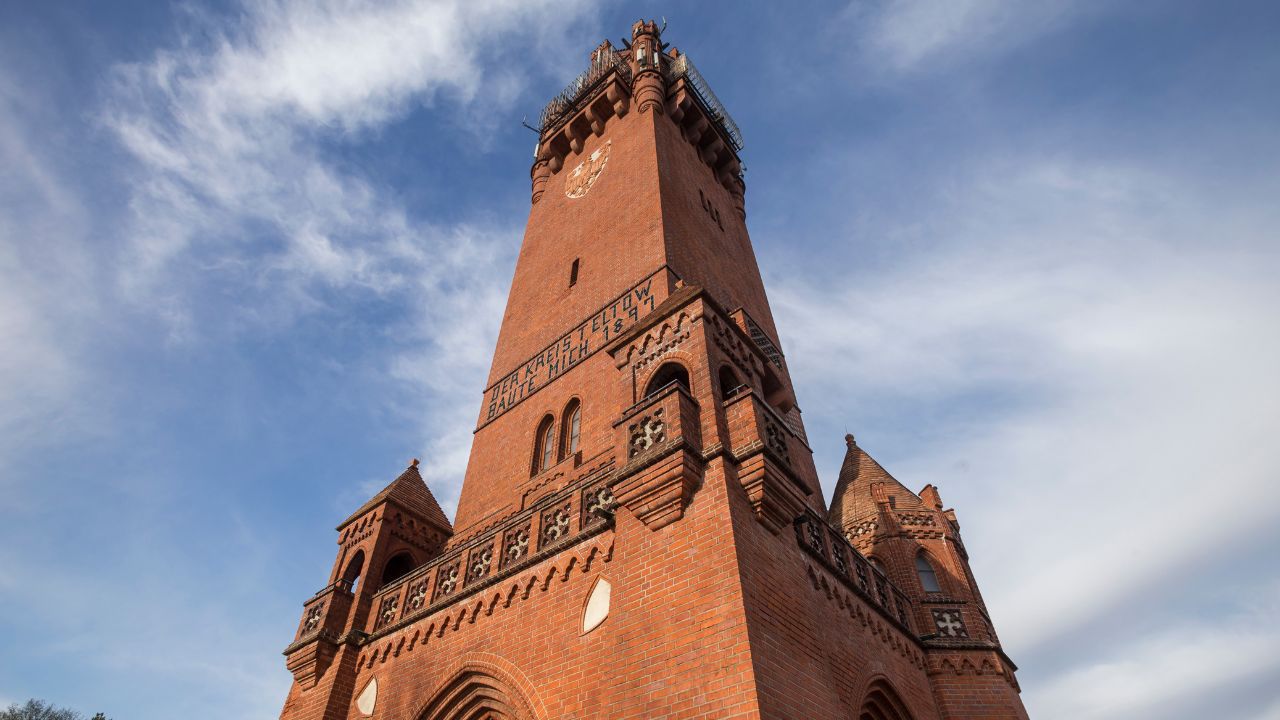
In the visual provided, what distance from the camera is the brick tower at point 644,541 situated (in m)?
7.60

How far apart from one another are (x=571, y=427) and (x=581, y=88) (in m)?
13.2

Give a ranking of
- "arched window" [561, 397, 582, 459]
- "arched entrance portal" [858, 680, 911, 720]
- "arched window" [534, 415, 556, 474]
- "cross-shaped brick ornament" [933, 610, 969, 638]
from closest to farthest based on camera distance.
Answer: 1. "arched entrance portal" [858, 680, 911, 720]
2. "cross-shaped brick ornament" [933, 610, 969, 638]
3. "arched window" [561, 397, 582, 459]
4. "arched window" [534, 415, 556, 474]

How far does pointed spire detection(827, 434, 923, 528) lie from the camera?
15.1 meters

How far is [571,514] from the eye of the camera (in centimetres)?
1007

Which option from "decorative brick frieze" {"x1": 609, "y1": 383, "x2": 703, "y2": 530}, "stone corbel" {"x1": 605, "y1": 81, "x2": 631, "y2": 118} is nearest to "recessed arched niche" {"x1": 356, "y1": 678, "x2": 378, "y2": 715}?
"decorative brick frieze" {"x1": 609, "y1": 383, "x2": 703, "y2": 530}

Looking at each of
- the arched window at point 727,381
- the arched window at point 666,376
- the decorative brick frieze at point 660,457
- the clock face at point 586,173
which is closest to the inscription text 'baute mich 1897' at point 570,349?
the arched window at point 666,376

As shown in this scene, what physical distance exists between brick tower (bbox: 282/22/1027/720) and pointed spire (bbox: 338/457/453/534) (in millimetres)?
71

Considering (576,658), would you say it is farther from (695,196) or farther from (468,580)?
(695,196)

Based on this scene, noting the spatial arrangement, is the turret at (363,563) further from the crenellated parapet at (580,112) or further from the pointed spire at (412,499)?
the crenellated parapet at (580,112)

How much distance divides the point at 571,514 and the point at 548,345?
629cm

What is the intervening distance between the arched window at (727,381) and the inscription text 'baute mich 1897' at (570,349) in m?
3.75

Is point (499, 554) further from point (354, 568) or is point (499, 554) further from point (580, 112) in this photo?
point (580, 112)

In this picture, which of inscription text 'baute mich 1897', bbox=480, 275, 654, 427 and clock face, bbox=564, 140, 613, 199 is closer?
inscription text 'baute mich 1897', bbox=480, 275, 654, 427

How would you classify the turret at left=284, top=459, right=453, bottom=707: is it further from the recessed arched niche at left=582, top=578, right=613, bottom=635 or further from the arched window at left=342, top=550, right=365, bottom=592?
the recessed arched niche at left=582, top=578, right=613, bottom=635
